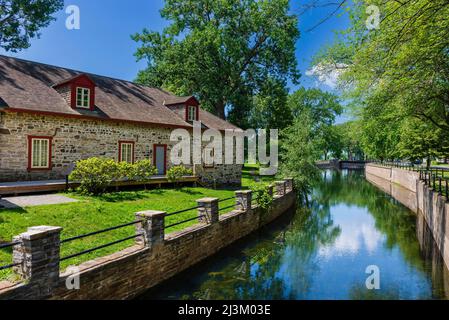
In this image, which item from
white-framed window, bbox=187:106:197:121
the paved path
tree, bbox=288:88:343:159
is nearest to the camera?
the paved path

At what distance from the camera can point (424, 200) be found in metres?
19.4

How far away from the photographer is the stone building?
15.4 meters

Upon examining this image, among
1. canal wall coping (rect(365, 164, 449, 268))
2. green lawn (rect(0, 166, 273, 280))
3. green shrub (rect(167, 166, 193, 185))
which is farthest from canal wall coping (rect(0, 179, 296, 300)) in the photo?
canal wall coping (rect(365, 164, 449, 268))

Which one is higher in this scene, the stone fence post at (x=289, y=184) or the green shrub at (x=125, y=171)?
the green shrub at (x=125, y=171)

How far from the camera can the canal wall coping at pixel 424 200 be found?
1186 centimetres

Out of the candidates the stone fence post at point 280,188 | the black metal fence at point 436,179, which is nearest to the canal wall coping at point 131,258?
the stone fence post at point 280,188

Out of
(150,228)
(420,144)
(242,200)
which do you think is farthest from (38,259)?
(420,144)

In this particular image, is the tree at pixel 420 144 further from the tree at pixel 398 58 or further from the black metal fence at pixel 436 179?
the tree at pixel 398 58

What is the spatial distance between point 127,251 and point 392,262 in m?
9.10

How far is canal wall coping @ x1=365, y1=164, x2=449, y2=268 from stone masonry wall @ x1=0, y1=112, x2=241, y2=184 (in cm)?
1511

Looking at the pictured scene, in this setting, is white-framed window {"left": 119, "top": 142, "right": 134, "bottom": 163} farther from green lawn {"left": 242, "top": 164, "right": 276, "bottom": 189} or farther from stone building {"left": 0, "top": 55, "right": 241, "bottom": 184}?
green lawn {"left": 242, "top": 164, "right": 276, "bottom": 189}

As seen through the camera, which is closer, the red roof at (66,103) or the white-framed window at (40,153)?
the white-framed window at (40,153)

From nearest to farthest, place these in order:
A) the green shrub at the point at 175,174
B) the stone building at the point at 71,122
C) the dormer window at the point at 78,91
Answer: the stone building at the point at 71,122 → the dormer window at the point at 78,91 → the green shrub at the point at 175,174

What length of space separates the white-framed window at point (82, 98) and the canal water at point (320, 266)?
440 inches
